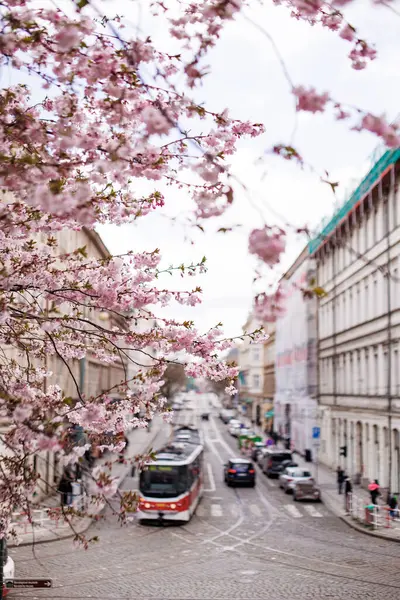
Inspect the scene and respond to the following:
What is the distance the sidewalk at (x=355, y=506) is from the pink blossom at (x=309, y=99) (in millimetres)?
20904

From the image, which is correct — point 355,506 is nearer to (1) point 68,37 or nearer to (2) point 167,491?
(2) point 167,491

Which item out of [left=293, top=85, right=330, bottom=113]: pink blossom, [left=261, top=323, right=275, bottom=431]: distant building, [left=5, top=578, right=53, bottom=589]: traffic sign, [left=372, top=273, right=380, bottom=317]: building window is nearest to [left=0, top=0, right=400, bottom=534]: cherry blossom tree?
[left=293, top=85, right=330, bottom=113]: pink blossom

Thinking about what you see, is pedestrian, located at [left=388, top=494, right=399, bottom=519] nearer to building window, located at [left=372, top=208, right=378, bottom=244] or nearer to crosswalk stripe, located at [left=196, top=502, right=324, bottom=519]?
crosswalk stripe, located at [left=196, top=502, right=324, bottom=519]

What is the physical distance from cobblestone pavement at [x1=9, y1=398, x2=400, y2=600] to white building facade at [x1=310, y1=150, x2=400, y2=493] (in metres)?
7.94

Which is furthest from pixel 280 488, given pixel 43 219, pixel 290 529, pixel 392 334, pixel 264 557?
pixel 43 219

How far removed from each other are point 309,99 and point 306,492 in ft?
102

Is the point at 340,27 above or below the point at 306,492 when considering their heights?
above

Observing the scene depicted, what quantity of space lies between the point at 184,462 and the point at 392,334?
460 inches

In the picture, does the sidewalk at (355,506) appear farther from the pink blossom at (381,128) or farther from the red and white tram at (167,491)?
the pink blossom at (381,128)

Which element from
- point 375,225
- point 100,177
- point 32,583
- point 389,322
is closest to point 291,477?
point 389,322

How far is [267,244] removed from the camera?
6.41m

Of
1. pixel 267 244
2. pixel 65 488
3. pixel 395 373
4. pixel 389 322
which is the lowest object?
pixel 65 488

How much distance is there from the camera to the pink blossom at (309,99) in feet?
22.2

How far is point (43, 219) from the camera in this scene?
32.3 ft
